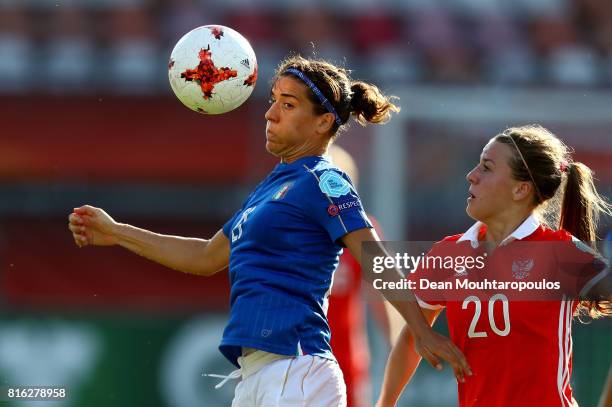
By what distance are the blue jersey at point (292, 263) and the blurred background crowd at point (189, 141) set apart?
4.18 meters

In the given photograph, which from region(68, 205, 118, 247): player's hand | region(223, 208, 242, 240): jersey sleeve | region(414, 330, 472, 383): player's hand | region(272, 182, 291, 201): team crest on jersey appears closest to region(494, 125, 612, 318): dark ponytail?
region(414, 330, 472, 383): player's hand

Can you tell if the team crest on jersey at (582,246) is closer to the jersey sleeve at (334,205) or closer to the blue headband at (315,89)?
the jersey sleeve at (334,205)

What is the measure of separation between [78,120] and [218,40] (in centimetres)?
931

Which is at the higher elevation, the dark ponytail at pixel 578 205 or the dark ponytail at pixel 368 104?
the dark ponytail at pixel 368 104

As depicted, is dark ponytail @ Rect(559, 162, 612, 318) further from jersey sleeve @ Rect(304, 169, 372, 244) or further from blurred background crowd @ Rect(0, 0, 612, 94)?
blurred background crowd @ Rect(0, 0, 612, 94)

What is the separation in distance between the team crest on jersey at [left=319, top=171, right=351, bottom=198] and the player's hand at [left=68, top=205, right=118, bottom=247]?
0.91 m

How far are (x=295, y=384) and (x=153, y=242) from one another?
944mm

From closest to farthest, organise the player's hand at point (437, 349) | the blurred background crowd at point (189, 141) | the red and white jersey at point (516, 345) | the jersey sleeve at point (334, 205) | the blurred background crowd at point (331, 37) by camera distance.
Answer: the player's hand at point (437, 349) → the jersey sleeve at point (334, 205) → the red and white jersey at point (516, 345) → the blurred background crowd at point (189, 141) → the blurred background crowd at point (331, 37)

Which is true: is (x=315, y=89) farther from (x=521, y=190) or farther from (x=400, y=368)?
(x=400, y=368)

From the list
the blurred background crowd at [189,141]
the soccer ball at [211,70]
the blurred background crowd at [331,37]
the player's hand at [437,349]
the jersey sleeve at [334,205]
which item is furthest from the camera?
the blurred background crowd at [331,37]

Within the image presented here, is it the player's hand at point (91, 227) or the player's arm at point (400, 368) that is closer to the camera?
the player's arm at point (400, 368)

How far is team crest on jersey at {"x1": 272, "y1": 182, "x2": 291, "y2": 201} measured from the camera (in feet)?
13.2

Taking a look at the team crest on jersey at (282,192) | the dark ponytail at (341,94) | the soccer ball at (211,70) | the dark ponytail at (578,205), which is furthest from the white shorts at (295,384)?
the soccer ball at (211,70)

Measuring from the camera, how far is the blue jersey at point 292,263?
3.91m
